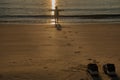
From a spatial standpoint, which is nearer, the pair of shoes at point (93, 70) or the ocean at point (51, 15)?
the pair of shoes at point (93, 70)

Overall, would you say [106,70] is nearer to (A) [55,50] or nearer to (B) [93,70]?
(B) [93,70]

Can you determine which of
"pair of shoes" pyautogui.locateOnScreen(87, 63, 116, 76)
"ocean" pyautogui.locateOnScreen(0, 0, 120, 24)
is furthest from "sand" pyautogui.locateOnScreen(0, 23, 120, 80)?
"ocean" pyautogui.locateOnScreen(0, 0, 120, 24)

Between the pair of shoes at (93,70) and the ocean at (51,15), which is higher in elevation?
the pair of shoes at (93,70)

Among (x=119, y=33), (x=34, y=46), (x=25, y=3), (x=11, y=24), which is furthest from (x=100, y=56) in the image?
(x=25, y=3)

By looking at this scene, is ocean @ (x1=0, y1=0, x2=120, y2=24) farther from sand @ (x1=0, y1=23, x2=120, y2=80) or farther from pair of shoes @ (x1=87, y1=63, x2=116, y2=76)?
pair of shoes @ (x1=87, y1=63, x2=116, y2=76)

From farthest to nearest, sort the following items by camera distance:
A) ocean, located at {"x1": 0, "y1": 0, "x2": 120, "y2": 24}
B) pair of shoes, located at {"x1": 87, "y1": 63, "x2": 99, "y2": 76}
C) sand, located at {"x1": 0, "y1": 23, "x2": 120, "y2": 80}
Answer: ocean, located at {"x1": 0, "y1": 0, "x2": 120, "y2": 24}, sand, located at {"x1": 0, "y1": 23, "x2": 120, "y2": 80}, pair of shoes, located at {"x1": 87, "y1": 63, "x2": 99, "y2": 76}

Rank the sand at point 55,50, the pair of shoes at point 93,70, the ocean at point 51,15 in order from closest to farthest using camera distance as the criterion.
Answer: the pair of shoes at point 93,70, the sand at point 55,50, the ocean at point 51,15

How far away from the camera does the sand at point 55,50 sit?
9344 mm

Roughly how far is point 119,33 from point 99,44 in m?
1.98

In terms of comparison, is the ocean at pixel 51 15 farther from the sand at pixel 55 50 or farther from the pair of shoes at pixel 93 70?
the pair of shoes at pixel 93 70

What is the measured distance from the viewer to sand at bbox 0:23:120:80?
368 inches

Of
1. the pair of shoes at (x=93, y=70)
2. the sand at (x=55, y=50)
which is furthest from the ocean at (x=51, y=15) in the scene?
the pair of shoes at (x=93, y=70)

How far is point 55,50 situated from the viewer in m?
11.6

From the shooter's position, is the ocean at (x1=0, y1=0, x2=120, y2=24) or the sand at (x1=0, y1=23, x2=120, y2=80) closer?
the sand at (x1=0, y1=23, x2=120, y2=80)
